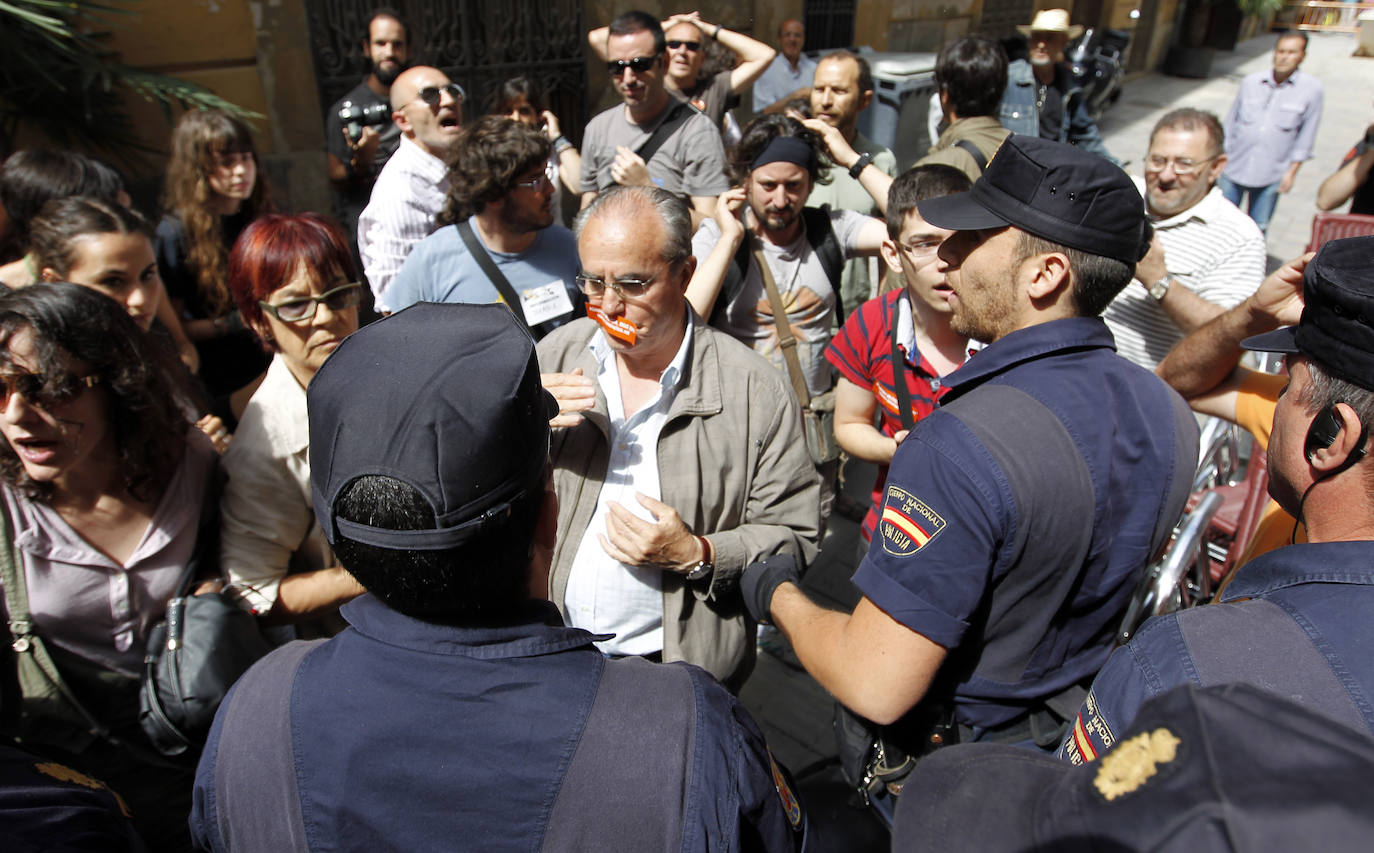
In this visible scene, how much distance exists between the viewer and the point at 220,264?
331 cm

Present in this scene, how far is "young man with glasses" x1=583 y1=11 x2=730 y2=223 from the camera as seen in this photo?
4.05 m

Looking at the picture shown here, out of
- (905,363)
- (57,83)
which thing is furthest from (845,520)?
(57,83)

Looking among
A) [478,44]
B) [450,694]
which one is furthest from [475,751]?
[478,44]

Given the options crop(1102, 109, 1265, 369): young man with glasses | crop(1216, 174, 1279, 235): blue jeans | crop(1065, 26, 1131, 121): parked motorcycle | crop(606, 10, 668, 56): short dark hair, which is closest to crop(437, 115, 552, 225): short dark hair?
crop(606, 10, 668, 56): short dark hair

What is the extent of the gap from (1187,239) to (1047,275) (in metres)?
2.21

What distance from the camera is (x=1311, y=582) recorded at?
110cm

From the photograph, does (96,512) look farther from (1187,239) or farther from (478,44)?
(478,44)

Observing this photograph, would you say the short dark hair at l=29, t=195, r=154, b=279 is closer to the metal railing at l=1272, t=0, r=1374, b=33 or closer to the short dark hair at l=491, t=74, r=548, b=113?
the short dark hair at l=491, t=74, r=548, b=113

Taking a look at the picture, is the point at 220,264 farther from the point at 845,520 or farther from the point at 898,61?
the point at 898,61

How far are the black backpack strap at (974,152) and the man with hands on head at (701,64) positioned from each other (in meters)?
1.66

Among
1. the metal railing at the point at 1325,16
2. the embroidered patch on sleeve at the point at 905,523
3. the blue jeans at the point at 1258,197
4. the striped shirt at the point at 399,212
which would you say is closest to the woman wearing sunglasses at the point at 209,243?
the striped shirt at the point at 399,212

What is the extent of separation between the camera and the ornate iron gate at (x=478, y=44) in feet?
19.0

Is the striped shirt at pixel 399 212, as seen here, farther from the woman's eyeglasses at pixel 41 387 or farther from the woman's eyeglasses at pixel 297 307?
the woman's eyeglasses at pixel 41 387

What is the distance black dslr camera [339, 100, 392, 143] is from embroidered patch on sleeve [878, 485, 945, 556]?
418 cm
